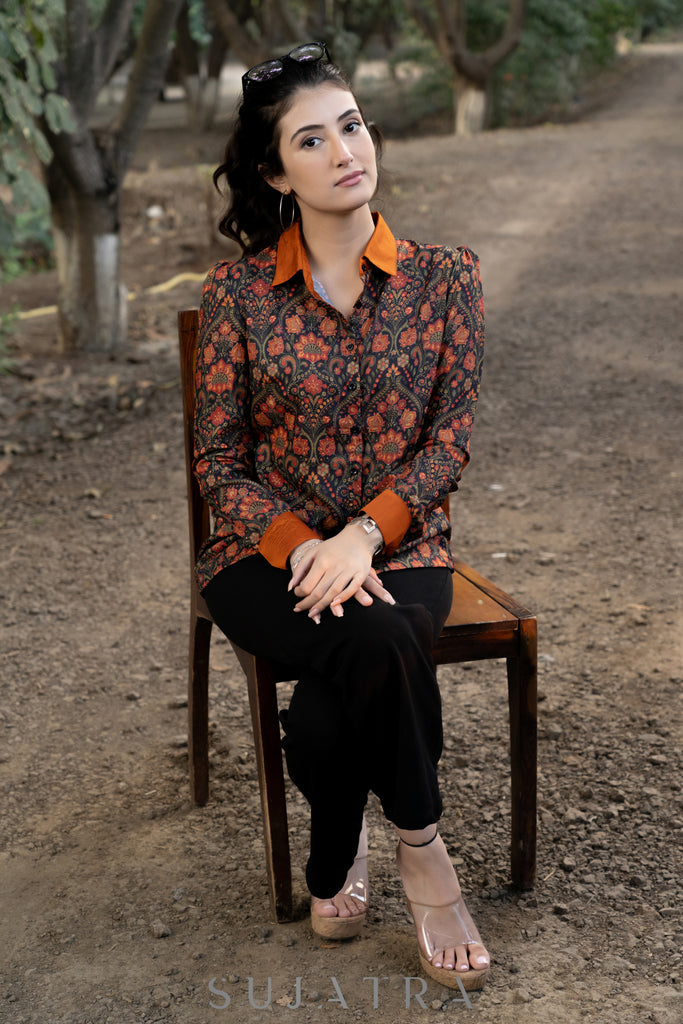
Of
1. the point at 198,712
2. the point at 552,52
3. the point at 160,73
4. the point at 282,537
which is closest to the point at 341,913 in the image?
the point at 198,712

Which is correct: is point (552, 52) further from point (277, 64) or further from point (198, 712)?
point (198, 712)

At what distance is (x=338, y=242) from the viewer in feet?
7.66

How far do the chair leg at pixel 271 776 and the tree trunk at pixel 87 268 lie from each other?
5.17m

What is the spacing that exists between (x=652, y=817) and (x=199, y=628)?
1165 millimetres

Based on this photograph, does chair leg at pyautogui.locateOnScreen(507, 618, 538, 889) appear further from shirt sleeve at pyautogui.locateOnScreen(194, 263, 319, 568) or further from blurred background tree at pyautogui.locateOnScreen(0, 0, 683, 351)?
blurred background tree at pyautogui.locateOnScreen(0, 0, 683, 351)

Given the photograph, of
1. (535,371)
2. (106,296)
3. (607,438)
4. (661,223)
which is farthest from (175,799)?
(661,223)

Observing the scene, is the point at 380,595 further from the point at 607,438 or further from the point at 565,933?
the point at 607,438

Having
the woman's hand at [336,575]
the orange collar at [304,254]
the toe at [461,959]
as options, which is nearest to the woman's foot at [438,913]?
the toe at [461,959]

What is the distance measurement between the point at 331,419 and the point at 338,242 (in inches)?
15.6

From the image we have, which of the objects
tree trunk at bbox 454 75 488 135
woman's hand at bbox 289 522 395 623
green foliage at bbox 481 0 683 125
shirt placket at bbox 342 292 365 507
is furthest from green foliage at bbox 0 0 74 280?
green foliage at bbox 481 0 683 125

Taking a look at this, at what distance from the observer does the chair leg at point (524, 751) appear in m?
2.21

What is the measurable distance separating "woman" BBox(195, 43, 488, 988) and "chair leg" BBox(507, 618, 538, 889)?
0.68 ft

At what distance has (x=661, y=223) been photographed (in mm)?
9086

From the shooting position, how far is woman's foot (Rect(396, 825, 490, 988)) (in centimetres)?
A: 205
